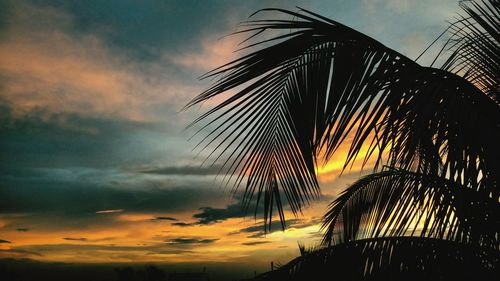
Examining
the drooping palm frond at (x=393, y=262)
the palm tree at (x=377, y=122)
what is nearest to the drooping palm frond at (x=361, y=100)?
the palm tree at (x=377, y=122)

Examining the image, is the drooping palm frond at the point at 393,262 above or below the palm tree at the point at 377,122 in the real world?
below

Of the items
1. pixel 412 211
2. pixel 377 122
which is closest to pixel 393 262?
pixel 412 211

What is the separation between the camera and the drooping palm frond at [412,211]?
2.16m

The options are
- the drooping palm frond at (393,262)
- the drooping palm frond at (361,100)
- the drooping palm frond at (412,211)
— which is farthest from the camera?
the drooping palm frond at (393,262)

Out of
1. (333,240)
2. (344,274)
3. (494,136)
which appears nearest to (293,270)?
(344,274)

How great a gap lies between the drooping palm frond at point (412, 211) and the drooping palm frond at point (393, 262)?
0.11 meters

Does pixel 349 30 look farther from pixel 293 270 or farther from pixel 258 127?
pixel 293 270

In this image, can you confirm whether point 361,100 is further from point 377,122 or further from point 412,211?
point 412,211

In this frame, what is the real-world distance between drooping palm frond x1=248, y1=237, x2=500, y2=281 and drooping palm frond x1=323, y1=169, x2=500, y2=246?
0.37ft

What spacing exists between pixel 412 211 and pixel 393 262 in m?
0.70

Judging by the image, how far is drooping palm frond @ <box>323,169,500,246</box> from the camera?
2.16m

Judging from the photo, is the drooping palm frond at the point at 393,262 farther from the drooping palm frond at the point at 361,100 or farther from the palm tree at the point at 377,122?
the drooping palm frond at the point at 361,100

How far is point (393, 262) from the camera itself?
9.81ft

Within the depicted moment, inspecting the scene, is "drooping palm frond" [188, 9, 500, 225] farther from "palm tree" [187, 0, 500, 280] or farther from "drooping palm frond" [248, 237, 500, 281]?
"drooping palm frond" [248, 237, 500, 281]
